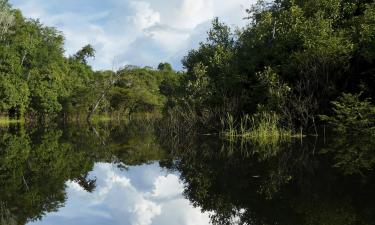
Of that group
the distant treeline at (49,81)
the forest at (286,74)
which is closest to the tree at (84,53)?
the distant treeline at (49,81)

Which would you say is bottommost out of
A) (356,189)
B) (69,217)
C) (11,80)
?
(69,217)

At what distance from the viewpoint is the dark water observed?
7.08 meters

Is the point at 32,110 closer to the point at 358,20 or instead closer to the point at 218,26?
the point at 218,26

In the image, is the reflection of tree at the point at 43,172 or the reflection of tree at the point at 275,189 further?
the reflection of tree at the point at 43,172

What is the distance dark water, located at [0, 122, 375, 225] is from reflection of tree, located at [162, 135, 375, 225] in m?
0.02

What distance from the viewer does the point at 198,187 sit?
959 centimetres

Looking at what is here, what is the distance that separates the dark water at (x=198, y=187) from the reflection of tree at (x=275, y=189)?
2 centimetres

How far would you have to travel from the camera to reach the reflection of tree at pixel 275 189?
6.68 metres

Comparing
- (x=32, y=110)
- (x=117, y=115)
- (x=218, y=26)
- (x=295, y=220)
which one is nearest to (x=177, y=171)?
(x=295, y=220)

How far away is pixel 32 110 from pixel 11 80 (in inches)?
226

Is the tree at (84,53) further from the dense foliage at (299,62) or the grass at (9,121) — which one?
the dense foliage at (299,62)

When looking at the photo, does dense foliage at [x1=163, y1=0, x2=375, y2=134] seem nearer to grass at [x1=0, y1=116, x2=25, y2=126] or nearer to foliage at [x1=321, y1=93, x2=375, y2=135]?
foliage at [x1=321, y1=93, x2=375, y2=135]

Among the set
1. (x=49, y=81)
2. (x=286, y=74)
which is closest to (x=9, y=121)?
(x=49, y=81)

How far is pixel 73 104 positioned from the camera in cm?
5872
